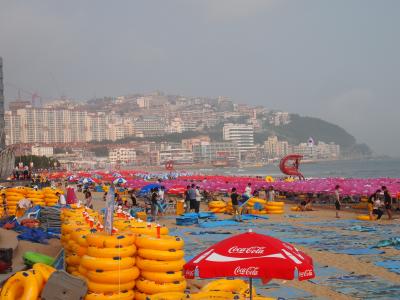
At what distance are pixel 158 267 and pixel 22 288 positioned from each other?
165 cm

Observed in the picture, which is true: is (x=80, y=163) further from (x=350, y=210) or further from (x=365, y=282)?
(x=365, y=282)

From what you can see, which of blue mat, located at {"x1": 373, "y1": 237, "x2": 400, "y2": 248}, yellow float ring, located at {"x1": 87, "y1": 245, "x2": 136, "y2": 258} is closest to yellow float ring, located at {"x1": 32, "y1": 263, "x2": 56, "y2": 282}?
yellow float ring, located at {"x1": 87, "y1": 245, "x2": 136, "y2": 258}

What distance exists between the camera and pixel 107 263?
651 centimetres

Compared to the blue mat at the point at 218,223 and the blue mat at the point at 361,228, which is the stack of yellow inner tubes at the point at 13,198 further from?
the blue mat at the point at 361,228

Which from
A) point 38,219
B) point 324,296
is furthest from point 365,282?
point 38,219

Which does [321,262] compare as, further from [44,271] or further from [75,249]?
[44,271]

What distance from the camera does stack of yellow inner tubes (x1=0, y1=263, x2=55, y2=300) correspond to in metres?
5.89

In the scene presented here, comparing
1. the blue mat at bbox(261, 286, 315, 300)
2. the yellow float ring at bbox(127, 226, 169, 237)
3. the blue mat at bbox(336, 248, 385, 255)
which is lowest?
the blue mat at bbox(261, 286, 315, 300)

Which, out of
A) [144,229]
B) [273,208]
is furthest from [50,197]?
[144,229]

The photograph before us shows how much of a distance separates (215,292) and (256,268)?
46.1 inches

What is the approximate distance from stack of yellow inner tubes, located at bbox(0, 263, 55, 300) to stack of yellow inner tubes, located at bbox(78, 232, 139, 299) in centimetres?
57

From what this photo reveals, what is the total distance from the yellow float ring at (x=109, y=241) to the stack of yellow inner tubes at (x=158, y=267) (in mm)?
197

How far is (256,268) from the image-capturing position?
489cm

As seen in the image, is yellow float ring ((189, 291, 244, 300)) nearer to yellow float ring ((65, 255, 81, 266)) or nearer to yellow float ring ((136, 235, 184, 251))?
yellow float ring ((136, 235, 184, 251))
